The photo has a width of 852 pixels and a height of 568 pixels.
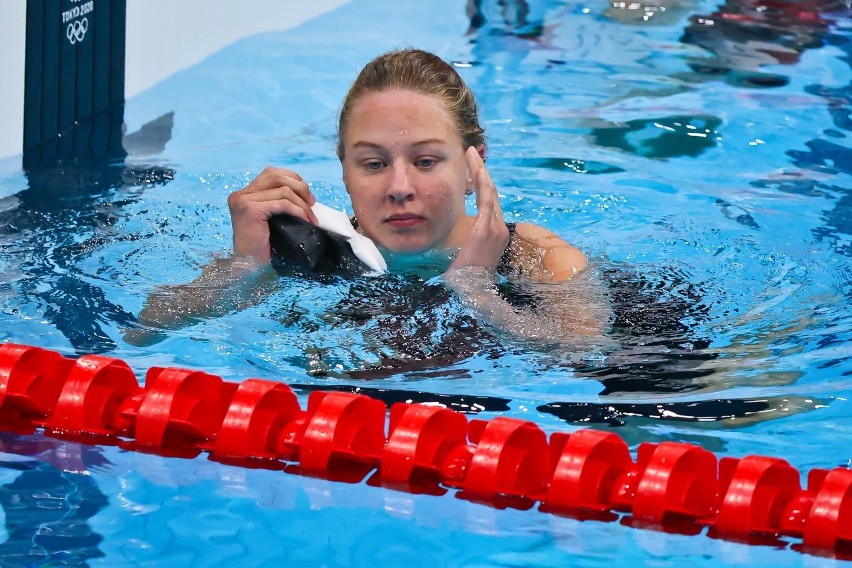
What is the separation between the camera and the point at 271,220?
320cm

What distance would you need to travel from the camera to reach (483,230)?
3104 mm

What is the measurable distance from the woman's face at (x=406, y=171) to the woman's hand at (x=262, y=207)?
0.16m

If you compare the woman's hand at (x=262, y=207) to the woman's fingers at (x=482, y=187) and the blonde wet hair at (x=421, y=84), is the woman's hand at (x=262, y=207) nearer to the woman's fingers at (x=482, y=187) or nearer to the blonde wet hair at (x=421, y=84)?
the blonde wet hair at (x=421, y=84)

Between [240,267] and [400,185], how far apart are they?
505 mm

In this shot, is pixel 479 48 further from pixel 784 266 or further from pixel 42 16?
pixel 784 266

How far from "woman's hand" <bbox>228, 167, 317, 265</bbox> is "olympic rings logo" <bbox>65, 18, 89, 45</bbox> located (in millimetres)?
2191

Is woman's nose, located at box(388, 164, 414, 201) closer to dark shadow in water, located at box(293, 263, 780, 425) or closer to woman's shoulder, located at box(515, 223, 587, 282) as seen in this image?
dark shadow in water, located at box(293, 263, 780, 425)

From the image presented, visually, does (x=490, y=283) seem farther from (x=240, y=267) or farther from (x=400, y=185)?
(x=240, y=267)

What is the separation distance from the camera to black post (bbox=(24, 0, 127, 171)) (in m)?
4.81

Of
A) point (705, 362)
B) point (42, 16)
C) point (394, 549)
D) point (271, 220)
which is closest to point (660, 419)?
point (705, 362)

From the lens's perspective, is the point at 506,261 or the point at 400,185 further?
the point at 506,261

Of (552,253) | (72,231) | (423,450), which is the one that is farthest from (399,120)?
(72,231)

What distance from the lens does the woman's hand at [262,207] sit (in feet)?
10.4

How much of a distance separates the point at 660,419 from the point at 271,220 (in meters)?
1.15
